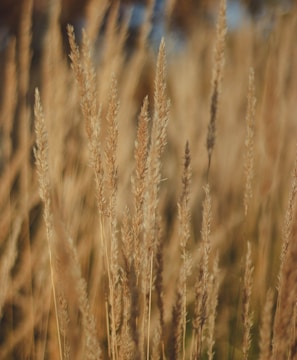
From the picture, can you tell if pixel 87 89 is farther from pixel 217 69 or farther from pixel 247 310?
pixel 247 310

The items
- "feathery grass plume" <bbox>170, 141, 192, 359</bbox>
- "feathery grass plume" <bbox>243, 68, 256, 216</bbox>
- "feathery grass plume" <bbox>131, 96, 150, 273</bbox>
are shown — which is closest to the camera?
"feathery grass plume" <bbox>131, 96, 150, 273</bbox>

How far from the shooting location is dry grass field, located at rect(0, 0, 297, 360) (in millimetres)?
925

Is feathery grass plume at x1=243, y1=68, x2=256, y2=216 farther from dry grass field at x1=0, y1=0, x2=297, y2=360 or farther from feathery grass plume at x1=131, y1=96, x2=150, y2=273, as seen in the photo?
feathery grass plume at x1=131, y1=96, x2=150, y2=273

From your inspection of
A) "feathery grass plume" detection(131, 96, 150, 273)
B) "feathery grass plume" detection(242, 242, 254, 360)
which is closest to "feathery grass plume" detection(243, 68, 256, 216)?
"feathery grass plume" detection(242, 242, 254, 360)

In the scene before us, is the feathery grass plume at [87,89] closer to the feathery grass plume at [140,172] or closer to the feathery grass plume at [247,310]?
the feathery grass plume at [140,172]

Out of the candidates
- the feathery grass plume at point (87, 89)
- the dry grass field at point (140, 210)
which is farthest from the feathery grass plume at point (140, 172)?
the feathery grass plume at point (87, 89)

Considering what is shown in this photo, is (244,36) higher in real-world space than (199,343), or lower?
higher

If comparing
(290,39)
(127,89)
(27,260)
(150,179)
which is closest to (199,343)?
(150,179)

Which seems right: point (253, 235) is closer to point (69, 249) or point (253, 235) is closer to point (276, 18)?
point (276, 18)

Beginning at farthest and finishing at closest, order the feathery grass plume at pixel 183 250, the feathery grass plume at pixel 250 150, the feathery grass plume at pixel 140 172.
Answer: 1. the feathery grass plume at pixel 250 150
2. the feathery grass plume at pixel 183 250
3. the feathery grass plume at pixel 140 172

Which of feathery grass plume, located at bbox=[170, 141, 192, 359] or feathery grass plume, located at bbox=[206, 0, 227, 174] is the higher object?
feathery grass plume, located at bbox=[206, 0, 227, 174]

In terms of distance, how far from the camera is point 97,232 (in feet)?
6.00

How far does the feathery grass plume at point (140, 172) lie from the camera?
88cm

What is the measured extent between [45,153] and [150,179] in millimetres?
193
